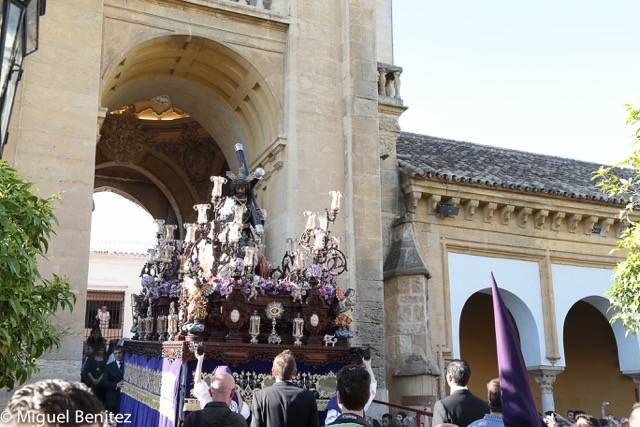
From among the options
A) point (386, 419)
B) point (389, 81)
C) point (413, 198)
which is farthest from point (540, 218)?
point (386, 419)

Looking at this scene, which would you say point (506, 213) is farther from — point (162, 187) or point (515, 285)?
point (162, 187)

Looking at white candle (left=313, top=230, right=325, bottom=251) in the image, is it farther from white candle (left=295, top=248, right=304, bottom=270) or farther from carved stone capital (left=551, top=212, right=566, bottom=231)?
carved stone capital (left=551, top=212, right=566, bottom=231)

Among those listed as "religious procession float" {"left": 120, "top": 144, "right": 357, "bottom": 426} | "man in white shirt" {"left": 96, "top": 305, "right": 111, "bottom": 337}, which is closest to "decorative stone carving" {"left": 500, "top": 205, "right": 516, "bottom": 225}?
"religious procession float" {"left": 120, "top": 144, "right": 357, "bottom": 426}

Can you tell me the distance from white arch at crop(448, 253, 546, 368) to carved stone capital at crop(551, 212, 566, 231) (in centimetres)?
98

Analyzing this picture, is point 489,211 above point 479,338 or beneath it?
above

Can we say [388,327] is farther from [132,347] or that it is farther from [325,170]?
[132,347]

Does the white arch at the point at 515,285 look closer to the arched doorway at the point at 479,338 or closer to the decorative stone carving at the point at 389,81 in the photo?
the arched doorway at the point at 479,338

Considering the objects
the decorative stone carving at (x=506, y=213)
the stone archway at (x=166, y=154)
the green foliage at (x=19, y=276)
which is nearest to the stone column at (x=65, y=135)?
the green foliage at (x=19, y=276)

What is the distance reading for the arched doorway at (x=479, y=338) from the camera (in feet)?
58.2

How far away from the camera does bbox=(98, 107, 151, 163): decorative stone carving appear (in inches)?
669

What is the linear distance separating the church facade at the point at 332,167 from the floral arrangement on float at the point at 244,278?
135 cm

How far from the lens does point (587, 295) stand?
53.9 ft

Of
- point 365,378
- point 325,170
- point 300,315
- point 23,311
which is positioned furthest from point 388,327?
point 365,378

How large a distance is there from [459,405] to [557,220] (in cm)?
1224
